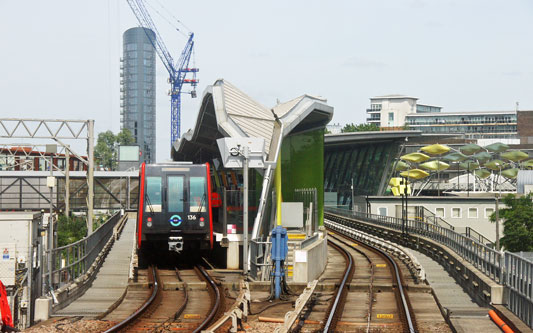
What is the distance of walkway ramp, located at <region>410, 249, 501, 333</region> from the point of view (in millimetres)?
15242

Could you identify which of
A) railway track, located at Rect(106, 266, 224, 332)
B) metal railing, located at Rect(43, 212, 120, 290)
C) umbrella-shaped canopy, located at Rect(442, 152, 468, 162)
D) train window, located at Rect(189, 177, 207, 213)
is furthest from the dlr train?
umbrella-shaped canopy, located at Rect(442, 152, 468, 162)

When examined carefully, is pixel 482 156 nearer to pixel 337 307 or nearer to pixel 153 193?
pixel 153 193

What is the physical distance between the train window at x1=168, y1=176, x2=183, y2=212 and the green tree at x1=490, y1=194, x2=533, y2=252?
49.2 meters

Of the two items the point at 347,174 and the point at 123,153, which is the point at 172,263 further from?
the point at 123,153

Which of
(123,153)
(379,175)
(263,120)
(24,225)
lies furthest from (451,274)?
(123,153)

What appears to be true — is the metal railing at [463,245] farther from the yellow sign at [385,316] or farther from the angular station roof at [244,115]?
the angular station roof at [244,115]

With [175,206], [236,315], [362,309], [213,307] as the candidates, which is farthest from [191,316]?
[175,206]

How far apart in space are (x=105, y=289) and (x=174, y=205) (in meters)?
5.09

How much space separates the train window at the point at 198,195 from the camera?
2731 centimetres

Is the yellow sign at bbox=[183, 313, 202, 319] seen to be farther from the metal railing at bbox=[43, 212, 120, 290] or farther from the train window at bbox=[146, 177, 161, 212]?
the train window at bbox=[146, 177, 161, 212]

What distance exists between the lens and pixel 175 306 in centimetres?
1923

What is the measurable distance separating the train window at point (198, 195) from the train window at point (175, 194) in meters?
0.42

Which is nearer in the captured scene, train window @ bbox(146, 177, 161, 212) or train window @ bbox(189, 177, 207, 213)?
train window @ bbox(146, 177, 161, 212)

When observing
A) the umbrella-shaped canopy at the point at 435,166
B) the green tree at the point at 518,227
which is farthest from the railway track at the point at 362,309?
the umbrella-shaped canopy at the point at 435,166
